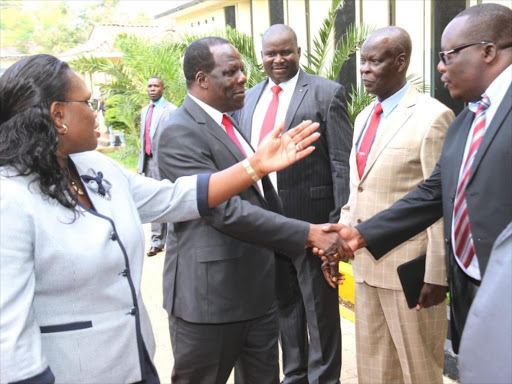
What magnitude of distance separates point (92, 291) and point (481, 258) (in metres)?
1.53

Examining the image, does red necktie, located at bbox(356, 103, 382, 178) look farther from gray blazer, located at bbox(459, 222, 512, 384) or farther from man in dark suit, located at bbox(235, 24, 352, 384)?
gray blazer, located at bbox(459, 222, 512, 384)

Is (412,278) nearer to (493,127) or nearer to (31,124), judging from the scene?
(493,127)

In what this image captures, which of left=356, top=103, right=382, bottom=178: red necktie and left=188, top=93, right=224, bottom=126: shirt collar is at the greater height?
left=188, top=93, right=224, bottom=126: shirt collar

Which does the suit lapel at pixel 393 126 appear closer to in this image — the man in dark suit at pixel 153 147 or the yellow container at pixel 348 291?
the yellow container at pixel 348 291

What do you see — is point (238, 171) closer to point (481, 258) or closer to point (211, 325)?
point (211, 325)

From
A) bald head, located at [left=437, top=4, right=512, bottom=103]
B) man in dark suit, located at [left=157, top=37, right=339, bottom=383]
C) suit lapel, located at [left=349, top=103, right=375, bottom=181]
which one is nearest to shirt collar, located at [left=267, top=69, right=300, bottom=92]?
suit lapel, located at [left=349, top=103, right=375, bottom=181]

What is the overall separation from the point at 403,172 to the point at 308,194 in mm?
824

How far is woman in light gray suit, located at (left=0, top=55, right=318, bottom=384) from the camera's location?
1.85 metres

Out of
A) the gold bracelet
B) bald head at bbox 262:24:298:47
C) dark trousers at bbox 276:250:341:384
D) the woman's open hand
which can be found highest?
bald head at bbox 262:24:298:47

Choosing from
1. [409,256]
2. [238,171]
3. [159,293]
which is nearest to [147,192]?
[238,171]

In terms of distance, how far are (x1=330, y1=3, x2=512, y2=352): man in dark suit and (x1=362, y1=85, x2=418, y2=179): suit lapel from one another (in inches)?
19.3

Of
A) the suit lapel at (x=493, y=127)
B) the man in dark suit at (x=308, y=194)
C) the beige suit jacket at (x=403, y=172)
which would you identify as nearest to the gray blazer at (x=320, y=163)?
the man in dark suit at (x=308, y=194)

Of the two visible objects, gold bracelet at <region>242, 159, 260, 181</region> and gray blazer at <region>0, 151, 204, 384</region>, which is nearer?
gray blazer at <region>0, 151, 204, 384</region>

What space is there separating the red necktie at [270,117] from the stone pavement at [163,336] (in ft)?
6.11
